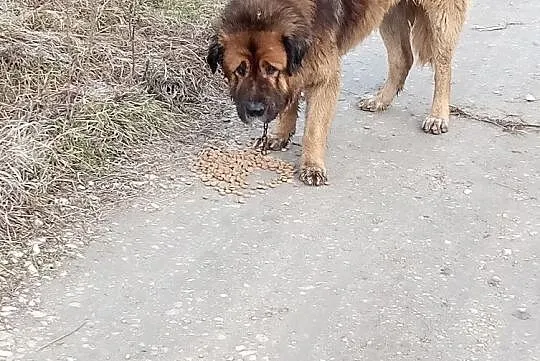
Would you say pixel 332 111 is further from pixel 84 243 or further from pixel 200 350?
pixel 200 350

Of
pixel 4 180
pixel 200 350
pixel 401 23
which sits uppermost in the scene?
pixel 401 23

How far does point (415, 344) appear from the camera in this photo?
380 centimetres

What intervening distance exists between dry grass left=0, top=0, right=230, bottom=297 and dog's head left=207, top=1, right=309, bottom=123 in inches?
36.6

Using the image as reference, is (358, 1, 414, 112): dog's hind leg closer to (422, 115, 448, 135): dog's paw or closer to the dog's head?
(422, 115, 448, 135): dog's paw

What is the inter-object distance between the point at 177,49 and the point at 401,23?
5.74ft

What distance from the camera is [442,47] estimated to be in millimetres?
6234

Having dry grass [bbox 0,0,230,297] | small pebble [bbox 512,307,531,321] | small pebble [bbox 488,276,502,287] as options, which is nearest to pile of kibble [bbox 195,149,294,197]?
dry grass [bbox 0,0,230,297]

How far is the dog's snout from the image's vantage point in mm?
4973

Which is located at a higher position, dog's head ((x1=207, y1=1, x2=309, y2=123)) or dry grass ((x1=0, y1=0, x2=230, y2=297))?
dog's head ((x1=207, y1=1, x2=309, y2=123))

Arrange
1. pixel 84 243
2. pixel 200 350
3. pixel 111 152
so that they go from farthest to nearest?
pixel 111 152, pixel 84 243, pixel 200 350

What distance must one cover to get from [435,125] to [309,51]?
4.67 feet

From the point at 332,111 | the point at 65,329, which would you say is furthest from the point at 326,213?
the point at 65,329

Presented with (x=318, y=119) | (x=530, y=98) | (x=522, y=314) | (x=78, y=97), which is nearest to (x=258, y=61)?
(x=318, y=119)

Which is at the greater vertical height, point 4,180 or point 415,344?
point 4,180
